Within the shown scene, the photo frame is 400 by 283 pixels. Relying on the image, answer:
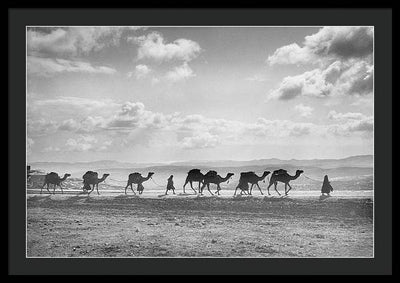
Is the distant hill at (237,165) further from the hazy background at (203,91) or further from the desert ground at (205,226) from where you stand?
the desert ground at (205,226)

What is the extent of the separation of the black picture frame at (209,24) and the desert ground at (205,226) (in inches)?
5.2

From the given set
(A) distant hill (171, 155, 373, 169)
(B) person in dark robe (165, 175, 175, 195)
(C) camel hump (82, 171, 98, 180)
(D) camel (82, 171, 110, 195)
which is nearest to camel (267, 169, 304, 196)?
(A) distant hill (171, 155, 373, 169)

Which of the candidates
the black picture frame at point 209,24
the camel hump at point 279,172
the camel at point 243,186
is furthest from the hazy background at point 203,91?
the camel at point 243,186

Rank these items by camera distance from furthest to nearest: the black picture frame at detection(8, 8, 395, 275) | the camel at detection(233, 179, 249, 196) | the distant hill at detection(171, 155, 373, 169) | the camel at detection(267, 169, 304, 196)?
the camel at detection(233, 179, 249, 196) → the camel at detection(267, 169, 304, 196) → the distant hill at detection(171, 155, 373, 169) → the black picture frame at detection(8, 8, 395, 275)

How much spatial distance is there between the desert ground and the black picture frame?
132 millimetres

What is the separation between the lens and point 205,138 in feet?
29.6

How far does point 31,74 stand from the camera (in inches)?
353

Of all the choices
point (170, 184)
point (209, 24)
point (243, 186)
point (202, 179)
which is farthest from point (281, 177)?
point (209, 24)

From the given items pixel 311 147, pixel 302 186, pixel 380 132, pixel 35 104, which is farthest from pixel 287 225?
pixel 35 104

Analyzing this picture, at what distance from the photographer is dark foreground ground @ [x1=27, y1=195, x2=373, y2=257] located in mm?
8758

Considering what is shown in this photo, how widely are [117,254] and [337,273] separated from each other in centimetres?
325

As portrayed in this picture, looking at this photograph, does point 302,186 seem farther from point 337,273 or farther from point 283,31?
point 283,31

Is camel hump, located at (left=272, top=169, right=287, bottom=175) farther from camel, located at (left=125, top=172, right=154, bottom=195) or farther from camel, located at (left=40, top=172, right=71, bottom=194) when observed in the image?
camel, located at (left=40, top=172, right=71, bottom=194)

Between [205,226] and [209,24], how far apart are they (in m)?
3.02
